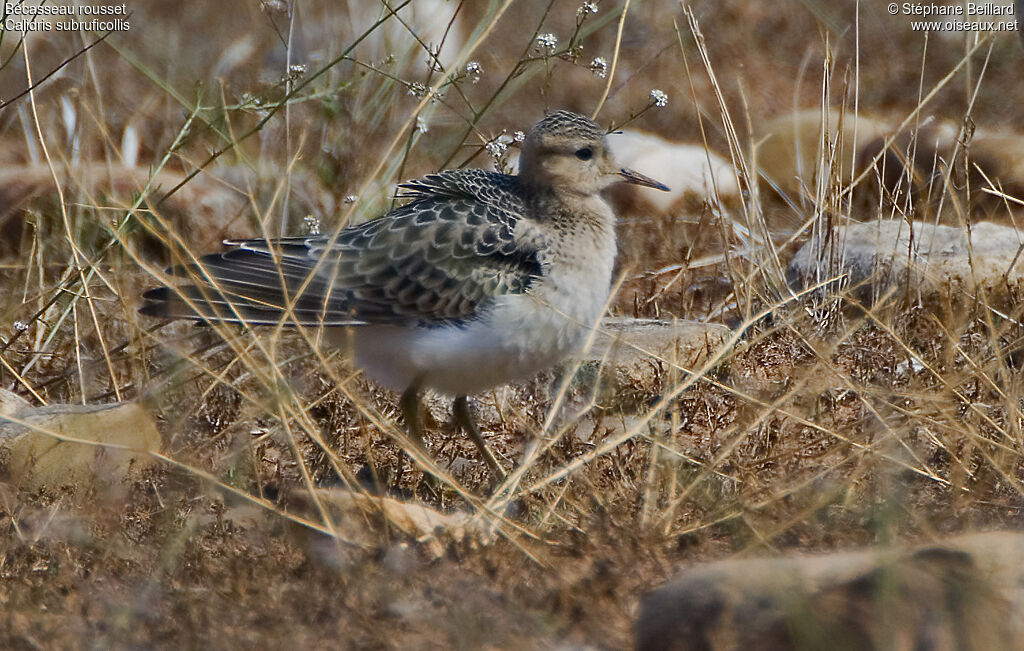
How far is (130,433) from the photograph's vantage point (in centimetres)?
452

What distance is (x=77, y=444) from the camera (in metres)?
4.39

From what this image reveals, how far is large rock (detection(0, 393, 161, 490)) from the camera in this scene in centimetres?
434

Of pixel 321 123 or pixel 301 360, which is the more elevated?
pixel 321 123

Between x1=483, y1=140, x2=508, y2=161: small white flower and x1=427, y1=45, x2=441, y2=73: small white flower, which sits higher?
x1=427, y1=45, x2=441, y2=73: small white flower

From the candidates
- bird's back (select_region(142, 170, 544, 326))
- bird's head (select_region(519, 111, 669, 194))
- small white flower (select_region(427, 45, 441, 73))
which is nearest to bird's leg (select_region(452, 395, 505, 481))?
bird's back (select_region(142, 170, 544, 326))

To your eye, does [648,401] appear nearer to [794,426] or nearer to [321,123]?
[794,426]

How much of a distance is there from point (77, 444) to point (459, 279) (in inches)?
56.4

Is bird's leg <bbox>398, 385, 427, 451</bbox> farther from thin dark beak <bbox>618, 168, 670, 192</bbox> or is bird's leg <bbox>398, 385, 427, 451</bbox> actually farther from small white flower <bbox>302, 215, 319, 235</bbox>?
thin dark beak <bbox>618, 168, 670, 192</bbox>

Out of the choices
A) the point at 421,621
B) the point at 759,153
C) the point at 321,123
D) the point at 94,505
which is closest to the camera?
the point at 421,621

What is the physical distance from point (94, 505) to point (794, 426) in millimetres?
2439

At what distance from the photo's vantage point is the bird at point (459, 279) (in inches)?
177

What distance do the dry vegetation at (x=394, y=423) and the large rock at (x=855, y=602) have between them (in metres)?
0.17

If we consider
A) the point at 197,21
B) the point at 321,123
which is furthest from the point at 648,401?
the point at 197,21

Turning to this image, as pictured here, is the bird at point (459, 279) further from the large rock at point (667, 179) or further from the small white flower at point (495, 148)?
the large rock at point (667, 179)
